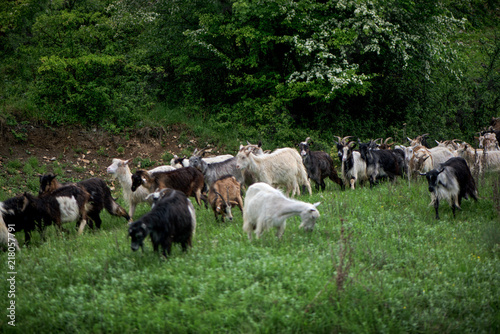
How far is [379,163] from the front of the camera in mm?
13305

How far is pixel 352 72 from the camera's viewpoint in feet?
55.4

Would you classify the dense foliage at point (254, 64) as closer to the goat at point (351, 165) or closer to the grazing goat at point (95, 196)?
the goat at point (351, 165)

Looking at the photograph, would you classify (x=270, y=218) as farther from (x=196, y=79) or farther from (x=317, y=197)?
(x=196, y=79)

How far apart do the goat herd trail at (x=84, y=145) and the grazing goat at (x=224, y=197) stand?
8.02 m

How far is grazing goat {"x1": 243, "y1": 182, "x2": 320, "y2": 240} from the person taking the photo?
713 cm

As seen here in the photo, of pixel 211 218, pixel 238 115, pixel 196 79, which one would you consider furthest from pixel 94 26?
pixel 211 218

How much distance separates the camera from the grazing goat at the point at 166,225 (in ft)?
20.9

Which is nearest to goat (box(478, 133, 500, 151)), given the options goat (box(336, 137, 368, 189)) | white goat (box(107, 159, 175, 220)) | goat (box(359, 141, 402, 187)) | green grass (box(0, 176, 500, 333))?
goat (box(359, 141, 402, 187))

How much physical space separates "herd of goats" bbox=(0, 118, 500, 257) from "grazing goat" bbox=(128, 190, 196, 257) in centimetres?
1

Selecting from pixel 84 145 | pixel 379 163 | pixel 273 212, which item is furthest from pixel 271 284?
pixel 84 145

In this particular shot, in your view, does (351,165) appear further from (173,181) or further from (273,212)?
(273,212)

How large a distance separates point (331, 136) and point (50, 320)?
15850 mm

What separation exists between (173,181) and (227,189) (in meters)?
1.91

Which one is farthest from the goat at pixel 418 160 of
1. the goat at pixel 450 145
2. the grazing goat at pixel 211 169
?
the grazing goat at pixel 211 169
